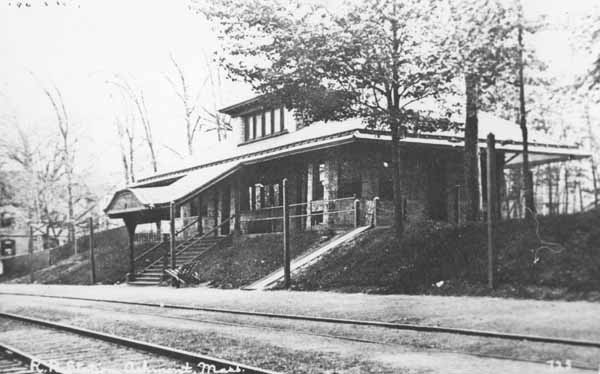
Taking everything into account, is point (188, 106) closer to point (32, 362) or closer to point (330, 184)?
point (330, 184)

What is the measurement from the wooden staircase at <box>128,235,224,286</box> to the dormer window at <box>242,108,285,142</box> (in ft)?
16.4

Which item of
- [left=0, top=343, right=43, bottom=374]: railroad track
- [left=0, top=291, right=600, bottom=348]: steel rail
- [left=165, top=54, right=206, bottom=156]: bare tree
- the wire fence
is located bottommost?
[left=0, top=343, right=43, bottom=374]: railroad track

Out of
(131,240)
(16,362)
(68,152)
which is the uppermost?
(68,152)

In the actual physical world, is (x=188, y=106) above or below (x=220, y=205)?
above

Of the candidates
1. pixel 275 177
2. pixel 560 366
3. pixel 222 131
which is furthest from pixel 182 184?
pixel 560 366

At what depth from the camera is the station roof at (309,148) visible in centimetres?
2316

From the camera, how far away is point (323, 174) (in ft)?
84.8

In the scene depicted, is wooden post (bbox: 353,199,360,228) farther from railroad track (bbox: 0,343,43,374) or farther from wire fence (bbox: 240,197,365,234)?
railroad track (bbox: 0,343,43,374)

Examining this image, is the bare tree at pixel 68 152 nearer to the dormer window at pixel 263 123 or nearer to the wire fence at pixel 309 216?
the dormer window at pixel 263 123

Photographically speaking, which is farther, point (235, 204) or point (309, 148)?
point (235, 204)

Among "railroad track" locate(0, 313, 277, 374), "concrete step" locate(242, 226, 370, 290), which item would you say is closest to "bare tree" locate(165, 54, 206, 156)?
"concrete step" locate(242, 226, 370, 290)

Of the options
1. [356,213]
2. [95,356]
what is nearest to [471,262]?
[356,213]

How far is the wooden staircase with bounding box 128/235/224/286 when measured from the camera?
26.8m

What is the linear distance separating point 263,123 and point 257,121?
1.91 ft
